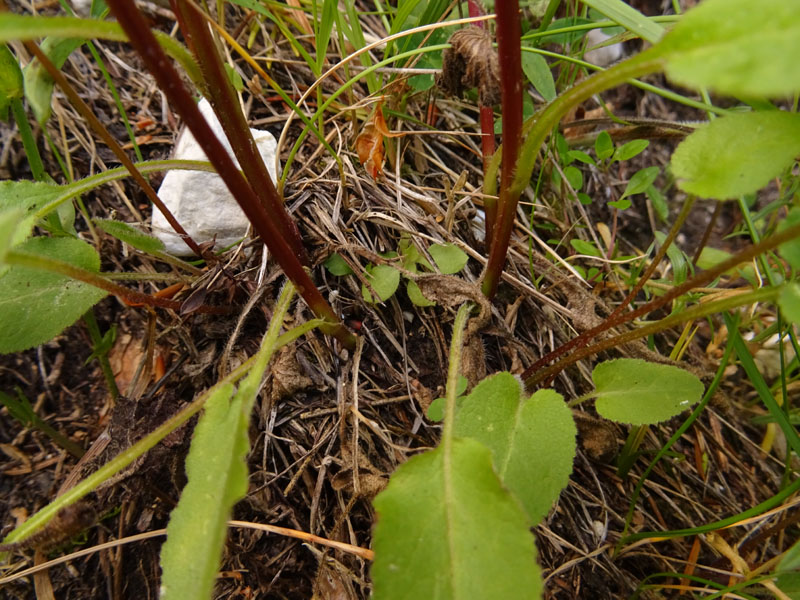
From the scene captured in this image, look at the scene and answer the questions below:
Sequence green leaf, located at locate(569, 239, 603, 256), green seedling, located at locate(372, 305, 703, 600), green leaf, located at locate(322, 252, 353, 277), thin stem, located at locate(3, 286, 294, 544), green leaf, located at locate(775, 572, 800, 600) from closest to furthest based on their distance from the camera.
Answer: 1. green seedling, located at locate(372, 305, 703, 600)
2. thin stem, located at locate(3, 286, 294, 544)
3. green leaf, located at locate(775, 572, 800, 600)
4. green leaf, located at locate(322, 252, 353, 277)
5. green leaf, located at locate(569, 239, 603, 256)

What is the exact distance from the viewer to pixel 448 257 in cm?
99

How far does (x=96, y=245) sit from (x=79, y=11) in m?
0.61

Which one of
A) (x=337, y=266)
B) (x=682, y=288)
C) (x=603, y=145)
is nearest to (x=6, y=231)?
(x=337, y=266)

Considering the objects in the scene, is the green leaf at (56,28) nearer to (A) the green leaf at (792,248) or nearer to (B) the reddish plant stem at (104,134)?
(B) the reddish plant stem at (104,134)

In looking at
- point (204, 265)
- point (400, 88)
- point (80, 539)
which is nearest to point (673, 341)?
point (400, 88)

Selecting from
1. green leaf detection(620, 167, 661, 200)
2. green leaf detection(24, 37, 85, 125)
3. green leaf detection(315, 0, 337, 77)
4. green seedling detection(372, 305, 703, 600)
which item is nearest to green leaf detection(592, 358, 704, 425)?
green seedling detection(372, 305, 703, 600)

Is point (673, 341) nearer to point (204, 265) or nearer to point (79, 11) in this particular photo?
point (204, 265)

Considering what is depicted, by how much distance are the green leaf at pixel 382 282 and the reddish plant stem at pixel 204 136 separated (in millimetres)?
98

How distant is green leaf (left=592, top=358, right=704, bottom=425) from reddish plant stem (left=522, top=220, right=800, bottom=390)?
68 millimetres

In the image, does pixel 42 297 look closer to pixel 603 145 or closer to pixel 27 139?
pixel 27 139

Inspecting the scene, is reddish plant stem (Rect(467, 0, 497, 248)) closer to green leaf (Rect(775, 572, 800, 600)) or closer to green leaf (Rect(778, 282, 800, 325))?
green leaf (Rect(778, 282, 800, 325))

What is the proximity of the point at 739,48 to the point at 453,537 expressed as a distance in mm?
572

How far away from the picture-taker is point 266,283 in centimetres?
103

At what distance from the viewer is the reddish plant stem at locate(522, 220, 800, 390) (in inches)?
23.8
